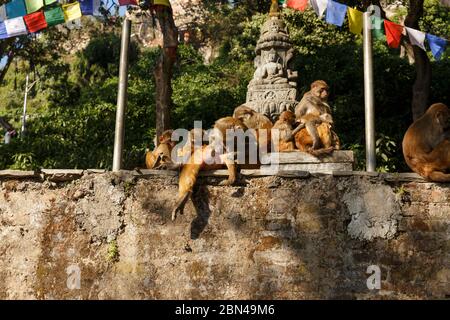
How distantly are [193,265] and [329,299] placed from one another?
1262 millimetres

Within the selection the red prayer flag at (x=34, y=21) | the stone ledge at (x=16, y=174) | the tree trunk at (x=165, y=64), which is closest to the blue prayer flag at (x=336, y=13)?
the red prayer flag at (x=34, y=21)

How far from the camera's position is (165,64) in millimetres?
10836

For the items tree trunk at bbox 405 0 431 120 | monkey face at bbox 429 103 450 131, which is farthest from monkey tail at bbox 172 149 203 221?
tree trunk at bbox 405 0 431 120

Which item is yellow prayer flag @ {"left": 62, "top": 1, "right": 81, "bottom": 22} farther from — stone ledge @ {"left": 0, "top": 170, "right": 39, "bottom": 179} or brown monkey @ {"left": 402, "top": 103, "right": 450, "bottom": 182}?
brown monkey @ {"left": 402, "top": 103, "right": 450, "bottom": 182}

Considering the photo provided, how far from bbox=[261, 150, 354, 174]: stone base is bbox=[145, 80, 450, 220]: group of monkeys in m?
0.07

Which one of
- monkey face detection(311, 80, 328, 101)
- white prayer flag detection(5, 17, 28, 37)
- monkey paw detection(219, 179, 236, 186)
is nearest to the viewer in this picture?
monkey paw detection(219, 179, 236, 186)

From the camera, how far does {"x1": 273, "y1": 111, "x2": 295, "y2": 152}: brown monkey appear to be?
5.87m

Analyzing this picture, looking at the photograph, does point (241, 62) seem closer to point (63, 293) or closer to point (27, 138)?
point (27, 138)

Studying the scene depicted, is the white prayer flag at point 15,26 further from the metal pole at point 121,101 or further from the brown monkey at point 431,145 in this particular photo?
the brown monkey at point 431,145

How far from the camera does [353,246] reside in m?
5.27

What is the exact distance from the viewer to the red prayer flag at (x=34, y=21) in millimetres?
7301

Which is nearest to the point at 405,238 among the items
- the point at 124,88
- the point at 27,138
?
the point at 124,88

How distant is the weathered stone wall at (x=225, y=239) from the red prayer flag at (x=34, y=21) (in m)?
2.36

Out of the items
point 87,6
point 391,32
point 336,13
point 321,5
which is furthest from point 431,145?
point 87,6
